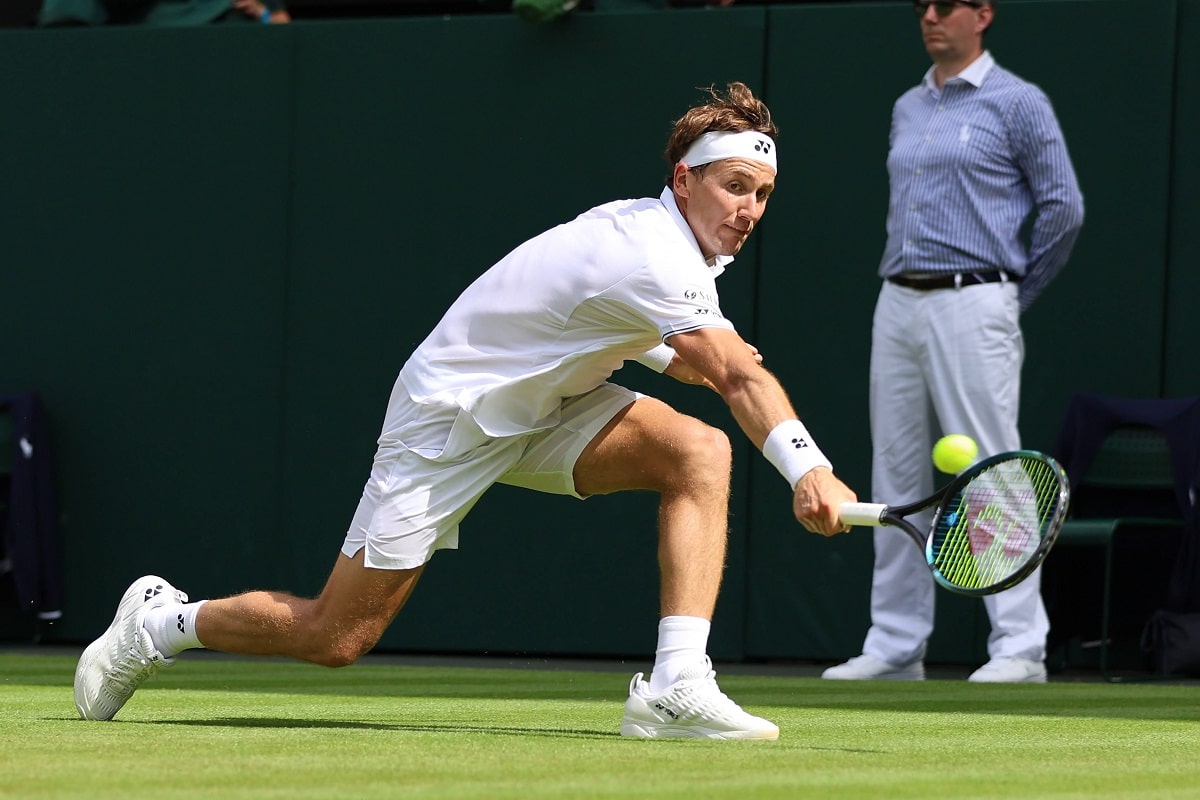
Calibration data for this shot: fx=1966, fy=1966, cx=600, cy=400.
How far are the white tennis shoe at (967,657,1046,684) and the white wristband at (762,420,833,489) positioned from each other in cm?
307

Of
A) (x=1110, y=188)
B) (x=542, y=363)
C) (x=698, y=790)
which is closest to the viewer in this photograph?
(x=698, y=790)

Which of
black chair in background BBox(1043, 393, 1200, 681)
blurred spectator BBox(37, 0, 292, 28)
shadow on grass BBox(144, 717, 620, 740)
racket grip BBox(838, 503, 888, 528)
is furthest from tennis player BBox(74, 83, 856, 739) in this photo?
blurred spectator BBox(37, 0, 292, 28)

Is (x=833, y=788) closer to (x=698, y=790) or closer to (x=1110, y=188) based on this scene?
(x=698, y=790)

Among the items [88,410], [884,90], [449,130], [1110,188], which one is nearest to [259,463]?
[88,410]

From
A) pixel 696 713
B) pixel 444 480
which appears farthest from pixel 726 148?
pixel 696 713

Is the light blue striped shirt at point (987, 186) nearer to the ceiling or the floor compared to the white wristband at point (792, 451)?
nearer to the ceiling

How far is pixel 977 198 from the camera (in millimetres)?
7062

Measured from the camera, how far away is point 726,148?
4.49 metres

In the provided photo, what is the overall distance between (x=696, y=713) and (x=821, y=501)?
0.68m

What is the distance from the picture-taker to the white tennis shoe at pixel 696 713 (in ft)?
13.8

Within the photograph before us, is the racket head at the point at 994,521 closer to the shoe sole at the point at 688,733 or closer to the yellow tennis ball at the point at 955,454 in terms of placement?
the yellow tennis ball at the point at 955,454

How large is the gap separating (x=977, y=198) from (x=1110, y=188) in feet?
3.45

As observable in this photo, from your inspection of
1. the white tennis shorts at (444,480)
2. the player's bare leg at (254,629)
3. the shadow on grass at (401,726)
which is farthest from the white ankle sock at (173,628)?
the white tennis shorts at (444,480)

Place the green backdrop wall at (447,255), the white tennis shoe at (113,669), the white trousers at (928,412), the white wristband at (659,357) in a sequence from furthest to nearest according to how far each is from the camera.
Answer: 1. the green backdrop wall at (447,255)
2. the white trousers at (928,412)
3. the white wristband at (659,357)
4. the white tennis shoe at (113,669)
